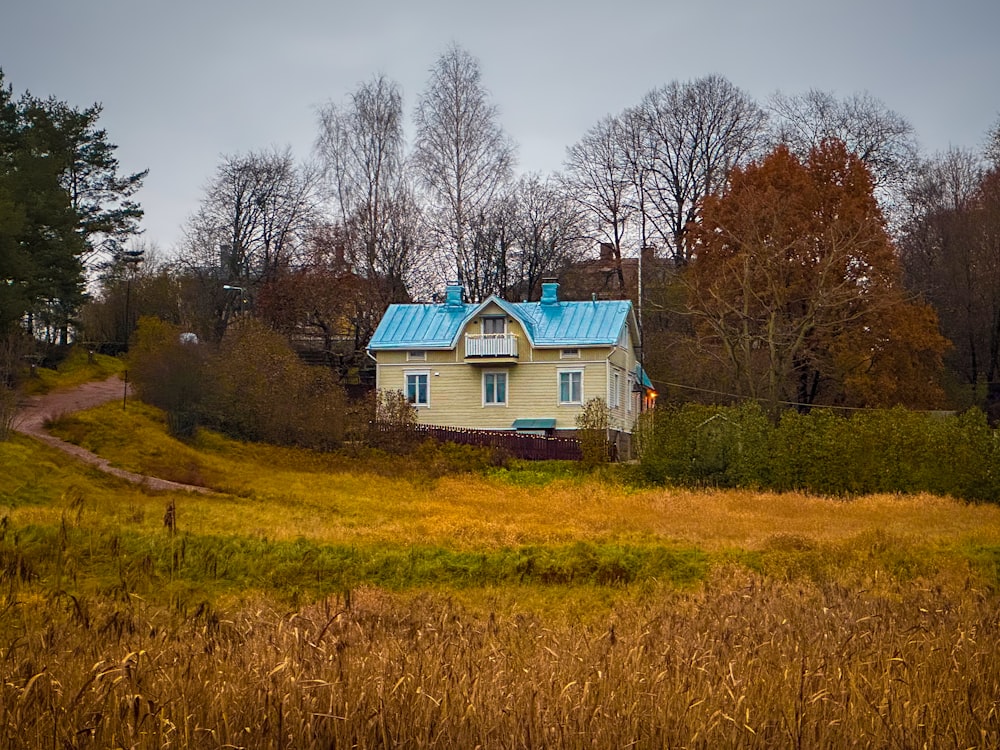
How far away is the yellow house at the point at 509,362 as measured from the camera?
4328 cm

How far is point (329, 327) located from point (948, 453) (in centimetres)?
3246

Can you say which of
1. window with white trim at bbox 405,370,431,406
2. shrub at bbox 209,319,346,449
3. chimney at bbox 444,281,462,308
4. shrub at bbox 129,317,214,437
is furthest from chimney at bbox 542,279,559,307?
shrub at bbox 129,317,214,437

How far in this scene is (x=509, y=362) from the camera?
4359cm

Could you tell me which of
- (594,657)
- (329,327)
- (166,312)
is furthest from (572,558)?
(166,312)

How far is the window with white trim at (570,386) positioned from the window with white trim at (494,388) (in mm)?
2236

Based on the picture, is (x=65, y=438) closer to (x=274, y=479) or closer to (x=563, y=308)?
(x=274, y=479)

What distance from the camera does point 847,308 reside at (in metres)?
41.5

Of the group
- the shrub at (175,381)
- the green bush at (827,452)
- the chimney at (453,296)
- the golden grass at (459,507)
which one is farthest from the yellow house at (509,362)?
the green bush at (827,452)

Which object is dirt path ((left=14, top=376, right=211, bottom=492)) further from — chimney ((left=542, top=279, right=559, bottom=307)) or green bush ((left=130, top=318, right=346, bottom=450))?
chimney ((left=542, top=279, right=559, bottom=307))

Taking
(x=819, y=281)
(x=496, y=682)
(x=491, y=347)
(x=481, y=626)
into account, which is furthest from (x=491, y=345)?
(x=496, y=682)

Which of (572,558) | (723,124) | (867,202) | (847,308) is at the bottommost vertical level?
(572,558)

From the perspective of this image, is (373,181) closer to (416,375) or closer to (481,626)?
(416,375)

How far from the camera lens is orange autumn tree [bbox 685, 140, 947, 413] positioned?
40.2 m

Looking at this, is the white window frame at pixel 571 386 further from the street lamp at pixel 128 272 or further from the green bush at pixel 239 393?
the street lamp at pixel 128 272
